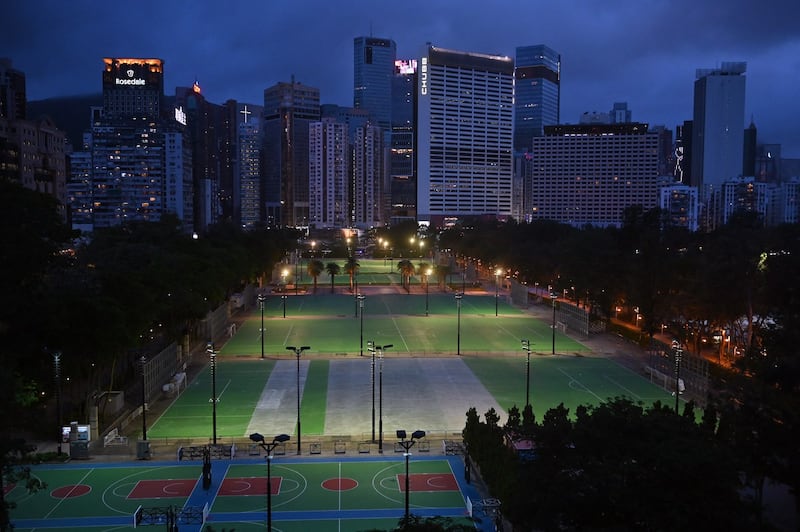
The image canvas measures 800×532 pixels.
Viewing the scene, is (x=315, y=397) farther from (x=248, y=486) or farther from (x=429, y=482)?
(x=429, y=482)

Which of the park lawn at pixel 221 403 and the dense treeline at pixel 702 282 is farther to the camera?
the park lawn at pixel 221 403

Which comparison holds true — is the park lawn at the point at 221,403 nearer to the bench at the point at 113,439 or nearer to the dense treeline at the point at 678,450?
the bench at the point at 113,439

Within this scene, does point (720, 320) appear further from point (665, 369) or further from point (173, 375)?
point (173, 375)

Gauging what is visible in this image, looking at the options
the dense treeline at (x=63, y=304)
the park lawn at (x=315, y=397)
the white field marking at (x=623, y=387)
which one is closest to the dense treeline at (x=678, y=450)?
the white field marking at (x=623, y=387)

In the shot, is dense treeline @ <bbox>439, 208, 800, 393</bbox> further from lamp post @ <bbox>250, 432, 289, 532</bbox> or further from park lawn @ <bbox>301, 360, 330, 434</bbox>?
park lawn @ <bbox>301, 360, 330, 434</bbox>

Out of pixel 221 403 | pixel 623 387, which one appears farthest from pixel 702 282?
pixel 221 403

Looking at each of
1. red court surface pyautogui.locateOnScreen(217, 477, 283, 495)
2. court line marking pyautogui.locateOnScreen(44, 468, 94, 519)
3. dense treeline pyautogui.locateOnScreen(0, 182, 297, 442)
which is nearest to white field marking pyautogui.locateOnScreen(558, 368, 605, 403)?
red court surface pyautogui.locateOnScreen(217, 477, 283, 495)
